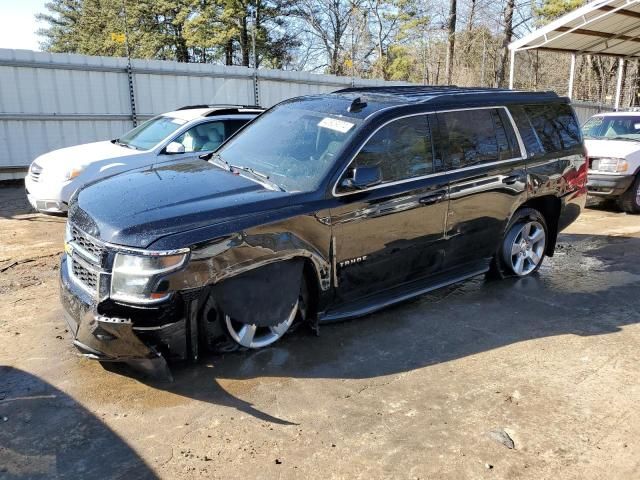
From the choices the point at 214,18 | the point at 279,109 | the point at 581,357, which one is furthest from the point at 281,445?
the point at 214,18

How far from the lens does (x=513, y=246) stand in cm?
568

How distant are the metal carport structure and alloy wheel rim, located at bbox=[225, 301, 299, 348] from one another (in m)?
11.3

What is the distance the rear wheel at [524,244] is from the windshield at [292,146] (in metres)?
2.34

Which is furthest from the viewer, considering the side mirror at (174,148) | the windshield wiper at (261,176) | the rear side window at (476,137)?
the side mirror at (174,148)

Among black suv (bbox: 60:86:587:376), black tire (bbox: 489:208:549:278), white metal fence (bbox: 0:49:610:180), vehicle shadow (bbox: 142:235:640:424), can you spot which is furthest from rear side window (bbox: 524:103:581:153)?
white metal fence (bbox: 0:49:610:180)

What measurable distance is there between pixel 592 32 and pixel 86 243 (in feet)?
49.4

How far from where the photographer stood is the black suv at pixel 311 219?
10.9ft

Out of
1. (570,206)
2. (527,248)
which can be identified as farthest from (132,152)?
(570,206)

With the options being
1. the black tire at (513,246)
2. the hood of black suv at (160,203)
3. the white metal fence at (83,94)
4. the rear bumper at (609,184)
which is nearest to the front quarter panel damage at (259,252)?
the hood of black suv at (160,203)

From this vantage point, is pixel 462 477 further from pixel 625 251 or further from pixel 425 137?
pixel 625 251

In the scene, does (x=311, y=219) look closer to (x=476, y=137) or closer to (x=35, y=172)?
(x=476, y=137)

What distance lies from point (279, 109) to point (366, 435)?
319cm

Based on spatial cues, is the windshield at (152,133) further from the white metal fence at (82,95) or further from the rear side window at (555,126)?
the rear side window at (555,126)

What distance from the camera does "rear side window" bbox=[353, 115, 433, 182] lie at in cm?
424
